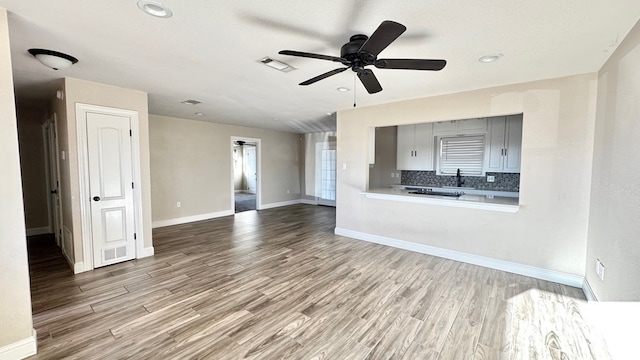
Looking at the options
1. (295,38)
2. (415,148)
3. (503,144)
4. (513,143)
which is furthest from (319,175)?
(295,38)

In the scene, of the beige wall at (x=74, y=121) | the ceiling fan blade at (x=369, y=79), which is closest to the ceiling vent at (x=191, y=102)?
the beige wall at (x=74, y=121)

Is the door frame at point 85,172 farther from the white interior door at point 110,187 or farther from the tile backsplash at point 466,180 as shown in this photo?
the tile backsplash at point 466,180

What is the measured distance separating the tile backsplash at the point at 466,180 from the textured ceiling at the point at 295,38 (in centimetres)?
224

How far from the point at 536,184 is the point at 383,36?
9.38 feet

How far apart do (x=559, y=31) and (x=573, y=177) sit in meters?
1.82

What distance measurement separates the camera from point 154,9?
173cm

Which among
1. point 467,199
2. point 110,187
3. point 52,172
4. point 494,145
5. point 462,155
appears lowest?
point 467,199

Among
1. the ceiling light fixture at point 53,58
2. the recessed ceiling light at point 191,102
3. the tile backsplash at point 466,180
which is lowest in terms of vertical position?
the tile backsplash at point 466,180

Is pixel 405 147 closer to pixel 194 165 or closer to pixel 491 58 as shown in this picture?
pixel 491 58

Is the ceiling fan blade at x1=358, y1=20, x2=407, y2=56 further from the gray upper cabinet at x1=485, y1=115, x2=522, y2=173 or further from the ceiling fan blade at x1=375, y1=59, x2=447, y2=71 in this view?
the gray upper cabinet at x1=485, y1=115, x2=522, y2=173

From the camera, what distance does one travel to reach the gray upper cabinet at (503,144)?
4.35 m

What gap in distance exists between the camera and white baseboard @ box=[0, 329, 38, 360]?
1.83m

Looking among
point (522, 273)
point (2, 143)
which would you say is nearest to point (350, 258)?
point (522, 273)

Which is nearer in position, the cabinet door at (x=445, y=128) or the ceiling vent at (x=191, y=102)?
the ceiling vent at (x=191, y=102)
